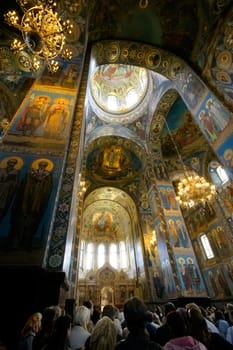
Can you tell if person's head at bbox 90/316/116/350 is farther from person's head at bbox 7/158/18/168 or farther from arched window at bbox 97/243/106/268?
arched window at bbox 97/243/106/268

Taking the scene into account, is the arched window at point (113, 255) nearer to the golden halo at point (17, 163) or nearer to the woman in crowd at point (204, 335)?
the golden halo at point (17, 163)

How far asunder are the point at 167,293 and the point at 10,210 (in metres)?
8.48

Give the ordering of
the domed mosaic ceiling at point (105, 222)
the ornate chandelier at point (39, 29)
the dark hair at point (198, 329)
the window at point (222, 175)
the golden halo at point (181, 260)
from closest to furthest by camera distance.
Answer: the dark hair at point (198, 329) < the ornate chandelier at point (39, 29) < the golden halo at point (181, 260) < the window at point (222, 175) < the domed mosaic ceiling at point (105, 222)

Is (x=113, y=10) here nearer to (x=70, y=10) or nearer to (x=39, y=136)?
(x=70, y=10)

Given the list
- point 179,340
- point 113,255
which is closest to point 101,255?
point 113,255

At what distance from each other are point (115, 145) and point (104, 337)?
40.2 ft

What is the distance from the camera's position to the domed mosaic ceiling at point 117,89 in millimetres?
12516

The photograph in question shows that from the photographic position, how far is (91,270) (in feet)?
57.0

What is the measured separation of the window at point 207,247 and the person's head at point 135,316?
43.7ft

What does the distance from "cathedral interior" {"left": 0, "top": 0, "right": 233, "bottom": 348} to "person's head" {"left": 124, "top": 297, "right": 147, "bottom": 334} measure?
8.75ft

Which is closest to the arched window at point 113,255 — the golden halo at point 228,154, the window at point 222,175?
the window at point 222,175

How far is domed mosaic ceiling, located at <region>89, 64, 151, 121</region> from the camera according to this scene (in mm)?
12516

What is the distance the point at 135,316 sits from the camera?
126 centimetres

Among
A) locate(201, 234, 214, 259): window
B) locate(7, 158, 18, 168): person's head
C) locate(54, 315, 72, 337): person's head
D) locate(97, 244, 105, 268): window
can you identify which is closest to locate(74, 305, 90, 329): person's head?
locate(54, 315, 72, 337): person's head
